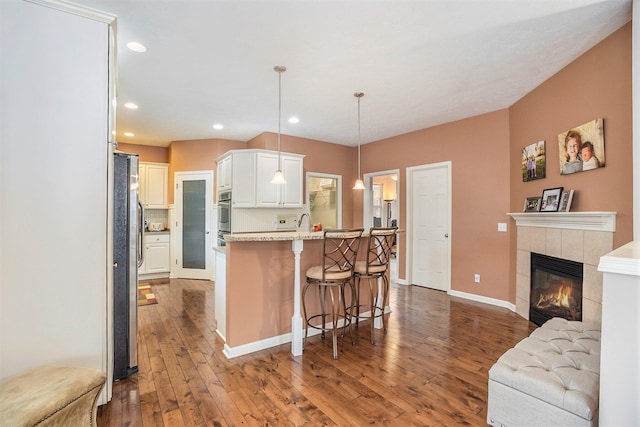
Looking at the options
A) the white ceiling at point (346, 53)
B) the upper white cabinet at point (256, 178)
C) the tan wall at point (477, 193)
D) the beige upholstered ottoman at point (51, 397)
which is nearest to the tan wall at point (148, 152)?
the white ceiling at point (346, 53)

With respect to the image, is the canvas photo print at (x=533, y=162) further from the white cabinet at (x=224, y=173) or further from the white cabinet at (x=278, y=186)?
the white cabinet at (x=224, y=173)

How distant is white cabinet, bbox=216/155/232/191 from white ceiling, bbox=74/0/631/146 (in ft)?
3.06

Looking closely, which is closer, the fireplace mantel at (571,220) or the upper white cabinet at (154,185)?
the fireplace mantel at (571,220)

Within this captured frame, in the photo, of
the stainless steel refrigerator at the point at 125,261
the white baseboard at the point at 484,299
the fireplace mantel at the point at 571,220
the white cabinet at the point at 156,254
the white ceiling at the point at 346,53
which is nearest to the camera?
the white ceiling at the point at 346,53

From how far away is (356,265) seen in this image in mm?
3088

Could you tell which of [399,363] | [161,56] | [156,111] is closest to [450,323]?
[399,363]

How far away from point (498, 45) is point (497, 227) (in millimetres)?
2500

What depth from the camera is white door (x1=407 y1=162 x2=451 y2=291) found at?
192 inches

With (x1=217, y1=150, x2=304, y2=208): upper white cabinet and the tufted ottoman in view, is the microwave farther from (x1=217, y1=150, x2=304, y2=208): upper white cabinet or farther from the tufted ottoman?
the tufted ottoman

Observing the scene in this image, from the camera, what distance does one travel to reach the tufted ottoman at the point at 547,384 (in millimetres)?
1389

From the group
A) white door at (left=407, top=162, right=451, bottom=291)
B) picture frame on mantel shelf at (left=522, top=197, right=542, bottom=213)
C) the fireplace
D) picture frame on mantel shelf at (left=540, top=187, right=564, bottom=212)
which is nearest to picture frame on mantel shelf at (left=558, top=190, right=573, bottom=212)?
picture frame on mantel shelf at (left=540, top=187, right=564, bottom=212)

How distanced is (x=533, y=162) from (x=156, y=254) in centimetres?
639

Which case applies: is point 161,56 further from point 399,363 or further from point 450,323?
point 450,323

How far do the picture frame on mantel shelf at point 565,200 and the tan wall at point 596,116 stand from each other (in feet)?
0.15
